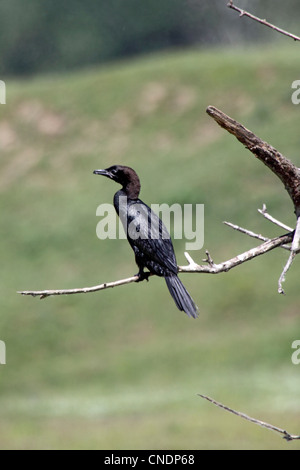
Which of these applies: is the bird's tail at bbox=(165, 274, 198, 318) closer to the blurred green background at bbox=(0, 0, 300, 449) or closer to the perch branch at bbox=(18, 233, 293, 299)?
the perch branch at bbox=(18, 233, 293, 299)

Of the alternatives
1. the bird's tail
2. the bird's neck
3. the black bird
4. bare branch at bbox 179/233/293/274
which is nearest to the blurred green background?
the black bird

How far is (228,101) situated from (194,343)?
50.5 ft

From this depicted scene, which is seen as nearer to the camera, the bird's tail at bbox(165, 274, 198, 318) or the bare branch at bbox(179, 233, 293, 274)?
the bare branch at bbox(179, 233, 293, 274)

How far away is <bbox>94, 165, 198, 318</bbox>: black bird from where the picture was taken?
6547 millimetres

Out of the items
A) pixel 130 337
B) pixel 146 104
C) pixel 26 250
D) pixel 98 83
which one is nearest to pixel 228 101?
pixel 146 104

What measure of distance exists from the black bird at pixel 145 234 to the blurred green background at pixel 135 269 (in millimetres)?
16951

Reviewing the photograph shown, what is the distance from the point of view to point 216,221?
116 feet

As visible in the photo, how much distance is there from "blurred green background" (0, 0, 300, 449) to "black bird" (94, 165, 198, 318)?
1695 centimetres

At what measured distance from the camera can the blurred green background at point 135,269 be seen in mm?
26906

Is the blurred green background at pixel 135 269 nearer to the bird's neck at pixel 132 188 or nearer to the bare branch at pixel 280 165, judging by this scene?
the bird's neck at pixel 132 188

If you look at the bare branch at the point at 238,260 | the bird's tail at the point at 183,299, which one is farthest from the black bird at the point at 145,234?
the bare branch at the point at 238,260

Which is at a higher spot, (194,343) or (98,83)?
(98,83)

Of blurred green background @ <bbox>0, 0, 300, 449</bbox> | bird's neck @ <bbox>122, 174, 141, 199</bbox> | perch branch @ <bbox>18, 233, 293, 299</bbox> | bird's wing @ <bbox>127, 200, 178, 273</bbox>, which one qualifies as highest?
blurred green background @ <bbox>0, 0, 300, 449</bbox>

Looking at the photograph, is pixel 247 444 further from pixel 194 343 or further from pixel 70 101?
pixel 70 101
